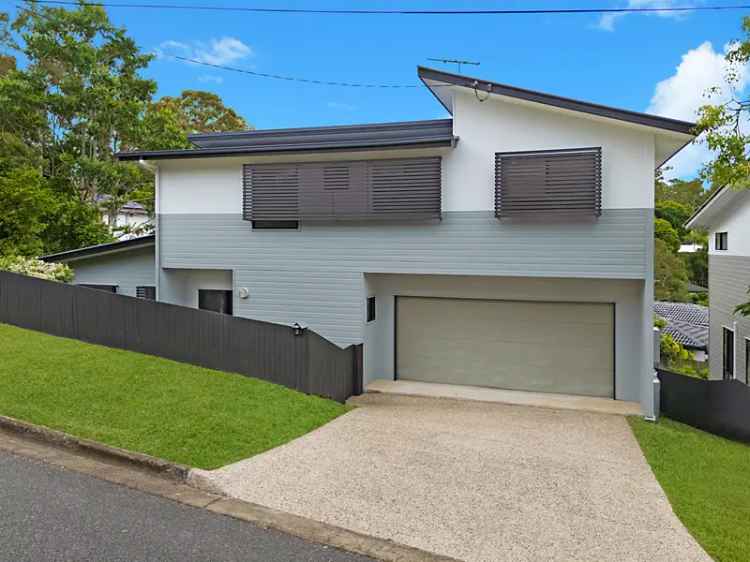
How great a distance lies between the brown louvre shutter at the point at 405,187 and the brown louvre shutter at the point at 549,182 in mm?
1221

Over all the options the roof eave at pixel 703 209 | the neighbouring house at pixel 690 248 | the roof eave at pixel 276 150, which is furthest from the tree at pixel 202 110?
the neighbouring house at pixel 690 248

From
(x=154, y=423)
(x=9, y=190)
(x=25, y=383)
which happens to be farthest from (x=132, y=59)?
(x=154, y=423)

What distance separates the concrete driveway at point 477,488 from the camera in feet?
16.0

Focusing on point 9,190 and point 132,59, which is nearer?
point 9,190

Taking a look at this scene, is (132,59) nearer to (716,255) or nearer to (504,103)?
(504,103)

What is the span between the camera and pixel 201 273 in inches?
527

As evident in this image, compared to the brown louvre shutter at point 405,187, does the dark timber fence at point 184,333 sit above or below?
below

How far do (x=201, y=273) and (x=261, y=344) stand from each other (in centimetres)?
439

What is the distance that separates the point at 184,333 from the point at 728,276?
13.0m

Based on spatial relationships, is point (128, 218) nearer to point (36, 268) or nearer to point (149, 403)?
point (36, 268)

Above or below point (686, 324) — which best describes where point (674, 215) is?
above

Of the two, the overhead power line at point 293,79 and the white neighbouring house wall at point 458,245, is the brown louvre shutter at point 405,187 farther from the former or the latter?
the overhead power line at point 293,79

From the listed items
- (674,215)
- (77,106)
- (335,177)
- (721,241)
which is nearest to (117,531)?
(335,177)

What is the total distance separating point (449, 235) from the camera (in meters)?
11.2
